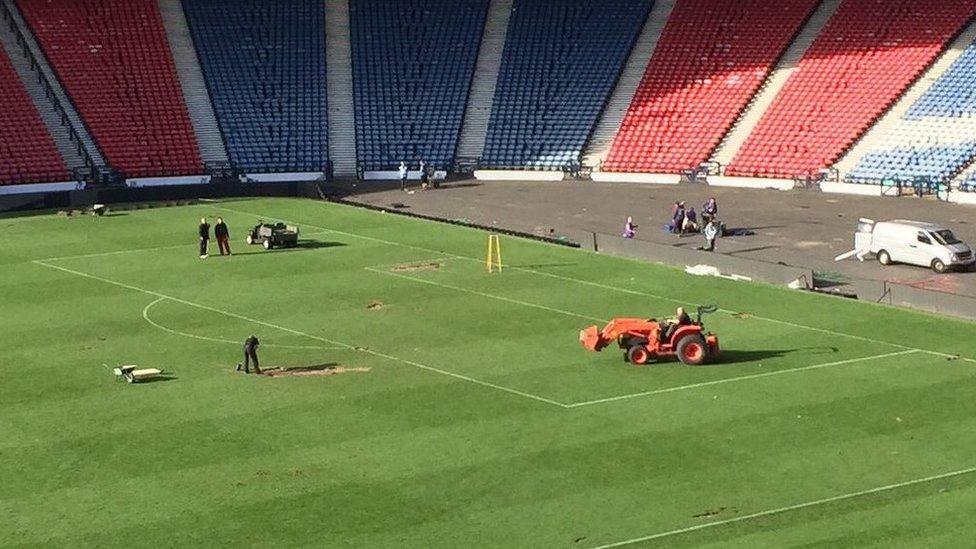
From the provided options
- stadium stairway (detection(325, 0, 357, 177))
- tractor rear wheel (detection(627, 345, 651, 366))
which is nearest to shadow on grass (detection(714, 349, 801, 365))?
tractor rear wheel (detection(627, 345, 651, 366))

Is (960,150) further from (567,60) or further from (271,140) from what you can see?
(271,140)

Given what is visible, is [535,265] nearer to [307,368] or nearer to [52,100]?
[307,368]

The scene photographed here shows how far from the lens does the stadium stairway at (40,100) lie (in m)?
86.6

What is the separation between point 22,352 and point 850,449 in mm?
24962

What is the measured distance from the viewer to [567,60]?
3826 inches

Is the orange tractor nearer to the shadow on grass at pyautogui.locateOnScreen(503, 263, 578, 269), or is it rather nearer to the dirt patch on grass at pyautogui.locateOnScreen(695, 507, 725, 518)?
the dirt patch on grass at pyautogui.locateOnScreen(695, 507, 725, 518)

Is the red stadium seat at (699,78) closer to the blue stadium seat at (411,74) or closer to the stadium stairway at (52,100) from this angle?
the blue stadium seat at (411,74)

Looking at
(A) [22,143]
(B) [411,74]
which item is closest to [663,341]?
(A) [22,143]

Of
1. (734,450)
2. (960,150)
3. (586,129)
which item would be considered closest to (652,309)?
(734,450)

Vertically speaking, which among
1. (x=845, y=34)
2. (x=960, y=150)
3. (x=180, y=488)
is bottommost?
(x=180, y=488)

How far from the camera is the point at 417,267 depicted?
61562mm

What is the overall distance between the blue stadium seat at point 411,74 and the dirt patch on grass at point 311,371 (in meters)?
47.9

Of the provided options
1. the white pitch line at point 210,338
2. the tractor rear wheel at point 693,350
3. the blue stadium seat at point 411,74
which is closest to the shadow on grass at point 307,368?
the white pitch line at point 210,338

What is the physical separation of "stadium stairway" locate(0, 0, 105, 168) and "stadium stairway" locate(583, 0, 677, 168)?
27891 mm
